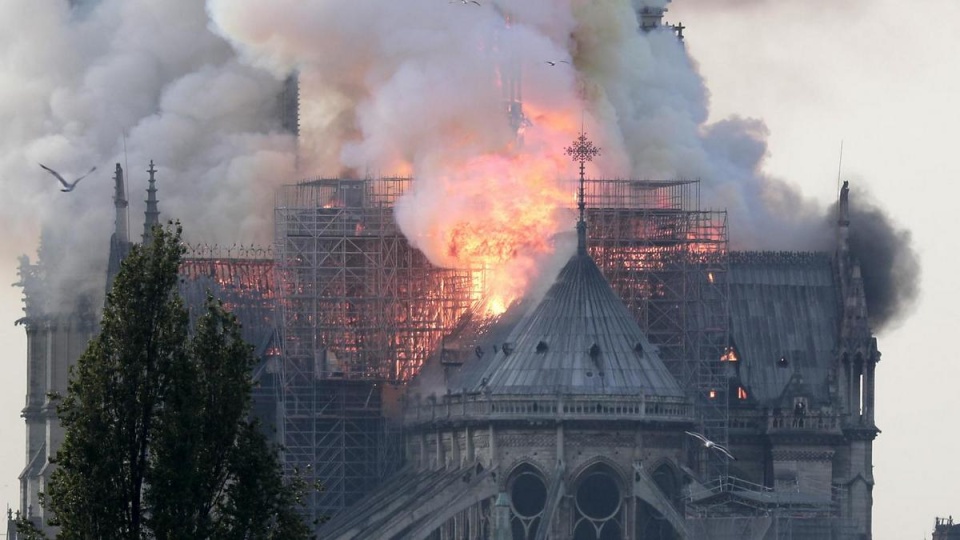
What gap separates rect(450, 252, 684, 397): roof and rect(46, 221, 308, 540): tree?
7775 cm

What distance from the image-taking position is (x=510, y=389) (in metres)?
186

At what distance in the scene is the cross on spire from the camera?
620 feet

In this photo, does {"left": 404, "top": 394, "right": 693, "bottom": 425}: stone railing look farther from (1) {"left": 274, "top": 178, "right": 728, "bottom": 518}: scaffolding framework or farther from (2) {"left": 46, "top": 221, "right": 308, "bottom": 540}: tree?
(2) {"left": 46, "top": 221, "right": 308, "bottom": 540}: tree

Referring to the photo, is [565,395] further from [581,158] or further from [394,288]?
[394,288]

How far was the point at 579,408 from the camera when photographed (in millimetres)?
184875

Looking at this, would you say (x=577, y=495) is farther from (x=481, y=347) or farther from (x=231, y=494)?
(x=231, y=494)

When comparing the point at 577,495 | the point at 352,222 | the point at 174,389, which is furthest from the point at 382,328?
the point at 174,389

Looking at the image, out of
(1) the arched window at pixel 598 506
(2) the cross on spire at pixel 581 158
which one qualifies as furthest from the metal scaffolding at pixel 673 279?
(1) the arched window at pixel 598 506

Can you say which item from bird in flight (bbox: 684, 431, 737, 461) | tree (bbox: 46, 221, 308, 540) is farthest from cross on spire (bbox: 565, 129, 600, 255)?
tree (bbox: 46, 221, 308, 540)

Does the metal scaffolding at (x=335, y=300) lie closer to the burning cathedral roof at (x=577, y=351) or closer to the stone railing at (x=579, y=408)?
the burning cathedral roof at (x=577, y=351)

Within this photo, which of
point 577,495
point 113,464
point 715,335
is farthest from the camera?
point 715,335

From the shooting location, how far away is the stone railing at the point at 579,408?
184750 millimetres

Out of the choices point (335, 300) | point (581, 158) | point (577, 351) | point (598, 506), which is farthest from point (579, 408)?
point (335, 300)

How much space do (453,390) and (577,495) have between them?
30.0 feet
